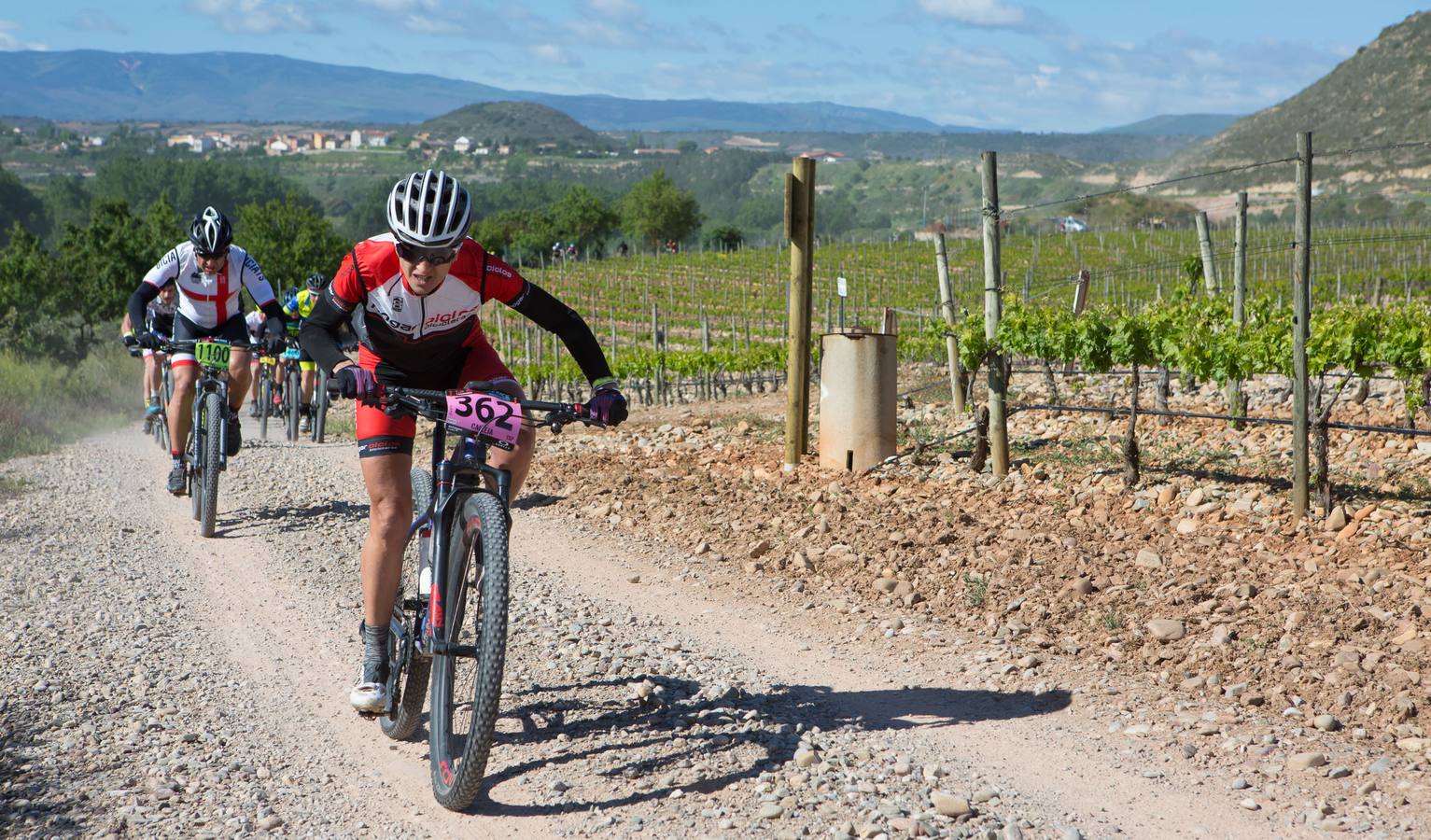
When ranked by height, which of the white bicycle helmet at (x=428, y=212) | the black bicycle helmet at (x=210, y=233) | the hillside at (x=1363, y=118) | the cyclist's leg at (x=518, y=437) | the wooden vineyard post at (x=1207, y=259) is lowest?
the cyclist's leg at (x=518, y=437)

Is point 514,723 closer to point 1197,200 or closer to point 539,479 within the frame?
point 539,479

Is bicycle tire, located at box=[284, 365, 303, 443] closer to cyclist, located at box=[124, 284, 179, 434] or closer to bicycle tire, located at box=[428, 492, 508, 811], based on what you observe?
cyclist, located at box=[124, 284, 179, 434]

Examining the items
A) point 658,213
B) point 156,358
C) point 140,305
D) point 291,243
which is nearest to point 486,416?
point 140,305

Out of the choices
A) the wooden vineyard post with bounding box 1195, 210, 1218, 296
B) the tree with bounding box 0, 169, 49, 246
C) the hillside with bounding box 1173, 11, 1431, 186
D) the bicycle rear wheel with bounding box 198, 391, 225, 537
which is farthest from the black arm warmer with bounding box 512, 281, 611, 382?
the tree with bounding box 0, 169, 49, 246

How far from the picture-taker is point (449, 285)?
429cm

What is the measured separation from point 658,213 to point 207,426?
387 feet

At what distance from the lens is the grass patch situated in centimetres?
1408

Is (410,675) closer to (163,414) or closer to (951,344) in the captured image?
(163,414)

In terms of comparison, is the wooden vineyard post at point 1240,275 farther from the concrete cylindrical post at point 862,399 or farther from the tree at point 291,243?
the tree at point 291,243

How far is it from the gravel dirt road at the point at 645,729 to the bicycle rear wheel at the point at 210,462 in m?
1.10

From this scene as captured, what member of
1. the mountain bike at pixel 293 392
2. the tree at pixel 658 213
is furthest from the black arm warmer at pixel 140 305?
the tree at pixel 658 213

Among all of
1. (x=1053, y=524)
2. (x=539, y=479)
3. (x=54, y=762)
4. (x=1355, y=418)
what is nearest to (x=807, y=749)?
(x=54, y=762)

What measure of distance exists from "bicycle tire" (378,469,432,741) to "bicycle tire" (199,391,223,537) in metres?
4.41

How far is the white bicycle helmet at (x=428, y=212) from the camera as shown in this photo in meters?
3.89
